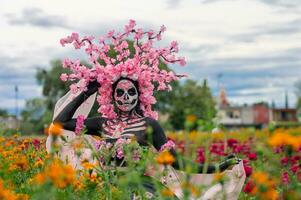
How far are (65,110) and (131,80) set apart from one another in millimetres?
586

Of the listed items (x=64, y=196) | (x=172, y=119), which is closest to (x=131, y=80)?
(x=64, y=196)

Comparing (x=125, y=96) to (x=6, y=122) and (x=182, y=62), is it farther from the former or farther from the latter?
(x=6, y=122)

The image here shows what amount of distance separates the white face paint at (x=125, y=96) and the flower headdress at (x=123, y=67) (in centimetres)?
6

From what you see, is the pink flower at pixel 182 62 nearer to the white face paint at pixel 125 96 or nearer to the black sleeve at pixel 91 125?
the white face paint at pixel 125 96

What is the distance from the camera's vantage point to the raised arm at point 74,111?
5.46 meters

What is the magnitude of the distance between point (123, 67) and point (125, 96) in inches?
9.2

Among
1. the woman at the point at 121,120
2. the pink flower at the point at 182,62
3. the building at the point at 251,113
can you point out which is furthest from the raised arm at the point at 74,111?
the building at the point at 251,113

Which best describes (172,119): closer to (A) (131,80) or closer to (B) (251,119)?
(B) (251,119)

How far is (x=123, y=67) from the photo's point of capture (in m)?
5.45

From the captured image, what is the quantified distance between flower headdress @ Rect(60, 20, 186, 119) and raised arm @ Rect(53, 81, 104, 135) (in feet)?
0.18

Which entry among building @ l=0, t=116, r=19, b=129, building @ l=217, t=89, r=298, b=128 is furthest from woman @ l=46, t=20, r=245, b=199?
building @ l=217, t=89, r=298, b=128

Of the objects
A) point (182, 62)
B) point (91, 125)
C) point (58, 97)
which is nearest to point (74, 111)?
point (91, 125)

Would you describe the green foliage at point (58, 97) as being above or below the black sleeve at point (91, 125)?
below

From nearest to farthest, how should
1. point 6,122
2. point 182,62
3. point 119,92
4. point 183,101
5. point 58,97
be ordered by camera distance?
point 119,92 → point 182,62 → point 6,122 → point 58,97 → point 183,101
